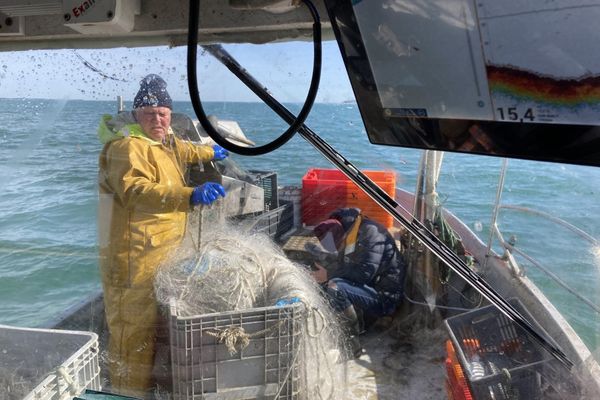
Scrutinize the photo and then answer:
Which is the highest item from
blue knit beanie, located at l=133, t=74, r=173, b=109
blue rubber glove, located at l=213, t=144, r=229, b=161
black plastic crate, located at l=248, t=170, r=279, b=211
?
blue knit beanie, located at l=133, t=74, r=173, b=109

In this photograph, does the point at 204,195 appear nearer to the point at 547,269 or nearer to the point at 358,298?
the point at 358,298

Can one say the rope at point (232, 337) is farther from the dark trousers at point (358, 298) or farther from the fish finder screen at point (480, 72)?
the fish finder screen at point (480, 72)

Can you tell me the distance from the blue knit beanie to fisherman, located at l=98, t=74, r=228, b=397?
0.12 metres

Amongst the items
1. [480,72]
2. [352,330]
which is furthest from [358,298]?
[480,72]

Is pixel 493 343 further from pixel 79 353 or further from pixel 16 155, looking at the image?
pixel 16 155

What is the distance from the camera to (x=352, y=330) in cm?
323

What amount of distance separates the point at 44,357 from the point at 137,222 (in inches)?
30.5

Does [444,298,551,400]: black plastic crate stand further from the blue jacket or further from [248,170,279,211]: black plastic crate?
[248,170,279,211]: black plastic crate

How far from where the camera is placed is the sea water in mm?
2016

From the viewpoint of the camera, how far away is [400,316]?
11.7 ft

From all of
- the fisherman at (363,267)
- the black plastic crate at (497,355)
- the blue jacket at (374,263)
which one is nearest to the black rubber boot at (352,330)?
the fisherman at (363,267)

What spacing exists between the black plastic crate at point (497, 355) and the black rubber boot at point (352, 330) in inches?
28.1

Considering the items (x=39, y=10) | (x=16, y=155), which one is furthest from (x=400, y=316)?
(x=39, y=10)

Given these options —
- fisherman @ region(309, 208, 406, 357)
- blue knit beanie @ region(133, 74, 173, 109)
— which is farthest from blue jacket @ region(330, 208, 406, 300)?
blue knit beanie @ region(133, 74, 173, 109)
